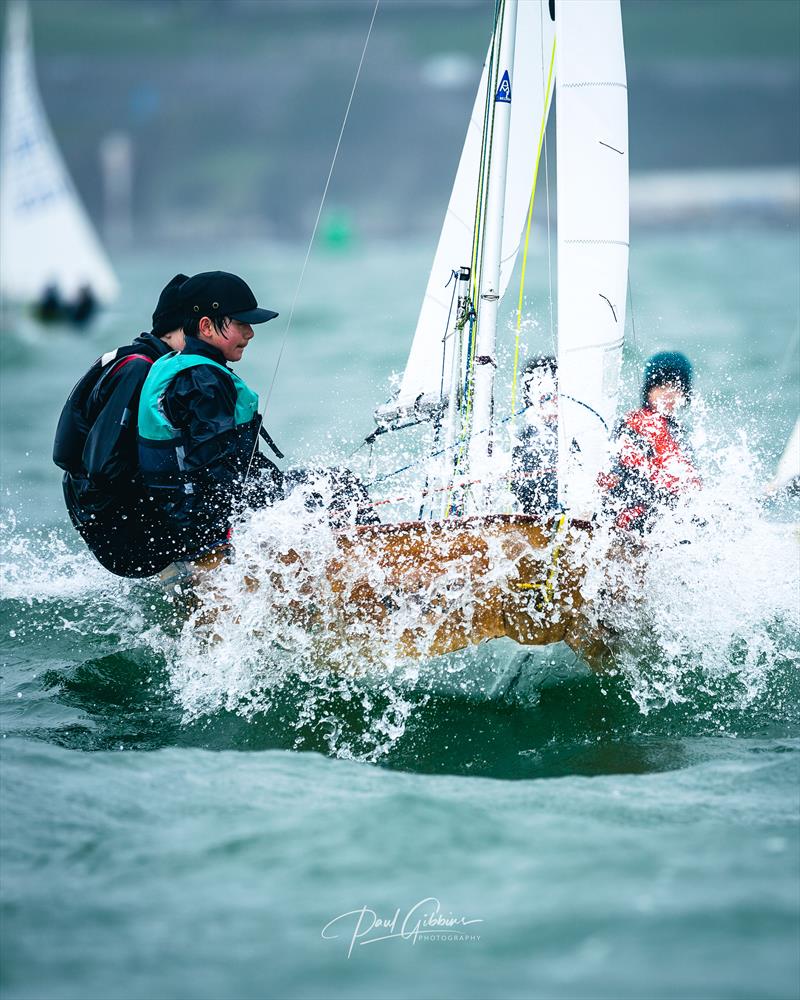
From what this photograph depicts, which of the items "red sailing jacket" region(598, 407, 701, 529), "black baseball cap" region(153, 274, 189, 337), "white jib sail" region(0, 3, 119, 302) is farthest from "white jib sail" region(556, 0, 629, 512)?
"white jib sail" region(0, 3, 119, 302)

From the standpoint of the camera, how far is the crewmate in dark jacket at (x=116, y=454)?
3.59 metres

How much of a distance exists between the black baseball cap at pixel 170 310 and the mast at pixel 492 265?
3.17ft

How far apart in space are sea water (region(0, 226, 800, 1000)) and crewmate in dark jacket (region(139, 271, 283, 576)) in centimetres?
17

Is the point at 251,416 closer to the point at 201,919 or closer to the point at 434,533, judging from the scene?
the point at 434,533

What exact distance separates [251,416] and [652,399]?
1.53m

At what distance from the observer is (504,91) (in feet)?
12.7

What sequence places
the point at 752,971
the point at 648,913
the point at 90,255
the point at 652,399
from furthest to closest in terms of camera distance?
the point at 90,255 → the point at 652,399 → the point at 648,913 → the point at 752,971

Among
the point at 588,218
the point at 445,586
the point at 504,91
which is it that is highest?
the point at 504,91

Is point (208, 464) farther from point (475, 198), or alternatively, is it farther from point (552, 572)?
point (475, 198)

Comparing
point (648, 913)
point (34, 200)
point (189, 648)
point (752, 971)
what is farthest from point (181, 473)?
point (34, 200)

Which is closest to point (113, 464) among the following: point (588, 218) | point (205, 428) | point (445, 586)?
point (205, 428)

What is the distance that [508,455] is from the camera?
3.88 m

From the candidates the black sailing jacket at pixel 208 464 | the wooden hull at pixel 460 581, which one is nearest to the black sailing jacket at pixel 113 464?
the black sailing jacket at pixel 208 464

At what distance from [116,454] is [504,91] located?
1.73m
